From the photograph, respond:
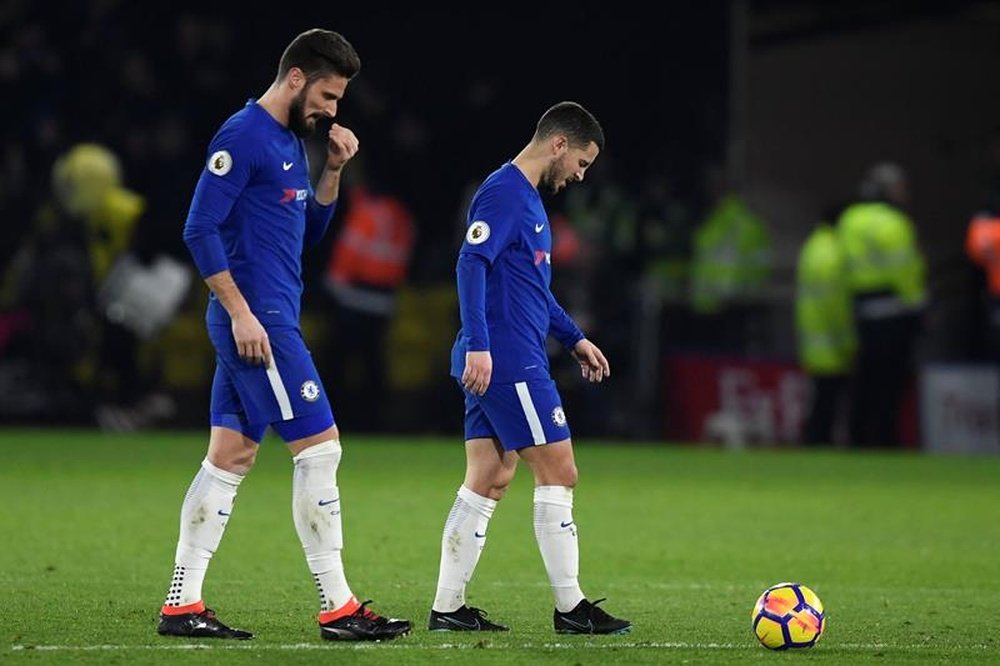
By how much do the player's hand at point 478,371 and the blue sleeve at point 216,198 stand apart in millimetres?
963

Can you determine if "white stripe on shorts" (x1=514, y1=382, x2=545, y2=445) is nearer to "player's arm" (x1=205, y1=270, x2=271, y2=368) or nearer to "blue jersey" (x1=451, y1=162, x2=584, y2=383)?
"blue jersey" (x1=451, y1=162, x2=584, y2=383)

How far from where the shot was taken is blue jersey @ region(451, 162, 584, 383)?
711 cm

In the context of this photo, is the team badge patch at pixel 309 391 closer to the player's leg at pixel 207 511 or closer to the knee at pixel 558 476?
the player's leg at pixel 207 511

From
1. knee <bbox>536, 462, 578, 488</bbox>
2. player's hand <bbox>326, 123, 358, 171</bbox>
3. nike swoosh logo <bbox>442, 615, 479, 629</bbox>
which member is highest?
player's hand <bbox>326, 123, 358, 171</bbox>

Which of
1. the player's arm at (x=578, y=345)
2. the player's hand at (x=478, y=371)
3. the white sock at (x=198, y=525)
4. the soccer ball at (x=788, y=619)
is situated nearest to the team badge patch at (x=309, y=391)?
the white sock at (x=198, y=525)

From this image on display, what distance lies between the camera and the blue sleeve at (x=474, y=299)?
703 centimetres

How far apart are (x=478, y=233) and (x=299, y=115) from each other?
2.56 feet

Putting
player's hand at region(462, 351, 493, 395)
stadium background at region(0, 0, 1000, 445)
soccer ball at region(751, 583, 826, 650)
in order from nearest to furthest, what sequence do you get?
soccer ball at region(751, 583, 826, 650) < player's hand at region(462, 351, 493, 395) < stadium background at region(0, 0, 1000, 445)

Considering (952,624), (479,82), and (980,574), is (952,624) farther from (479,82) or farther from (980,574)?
(479,82)

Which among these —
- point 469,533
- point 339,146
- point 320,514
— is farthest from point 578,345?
point 320,514

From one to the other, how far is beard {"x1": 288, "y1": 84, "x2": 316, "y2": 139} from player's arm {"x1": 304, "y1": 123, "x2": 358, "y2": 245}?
0.20 metres

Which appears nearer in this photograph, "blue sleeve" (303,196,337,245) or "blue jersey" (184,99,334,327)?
"blue jersey" (184,99,334,327)

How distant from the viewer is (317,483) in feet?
22.3

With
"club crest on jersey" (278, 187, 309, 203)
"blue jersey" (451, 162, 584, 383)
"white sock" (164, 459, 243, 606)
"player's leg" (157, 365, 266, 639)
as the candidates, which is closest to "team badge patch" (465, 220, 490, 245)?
"blue jersey" (451, 162, 584, 383)
